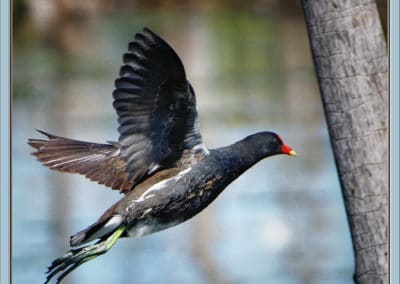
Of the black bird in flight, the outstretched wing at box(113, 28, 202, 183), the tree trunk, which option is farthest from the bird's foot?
the tree trunk

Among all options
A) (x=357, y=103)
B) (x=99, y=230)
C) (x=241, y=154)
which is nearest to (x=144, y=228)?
(x=99, y=230)

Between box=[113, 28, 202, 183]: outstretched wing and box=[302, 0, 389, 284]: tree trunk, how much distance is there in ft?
0.76

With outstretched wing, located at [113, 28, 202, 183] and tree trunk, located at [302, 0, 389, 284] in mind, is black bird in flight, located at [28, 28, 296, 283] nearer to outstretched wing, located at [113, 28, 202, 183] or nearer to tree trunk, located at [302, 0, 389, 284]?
outstretched wing, located at [113, 28, 202, 183]

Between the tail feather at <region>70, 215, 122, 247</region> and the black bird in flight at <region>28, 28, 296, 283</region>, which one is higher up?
the black bird in flight at <region>28, 28, 296, 283</region>

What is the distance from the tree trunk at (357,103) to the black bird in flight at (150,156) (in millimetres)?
223

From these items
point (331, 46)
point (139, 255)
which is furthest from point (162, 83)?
point (139, 255)

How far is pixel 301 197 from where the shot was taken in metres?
1.89

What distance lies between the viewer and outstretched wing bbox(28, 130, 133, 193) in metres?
1.74

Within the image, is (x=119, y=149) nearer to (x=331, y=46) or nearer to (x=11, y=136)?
(x=11, y=136)

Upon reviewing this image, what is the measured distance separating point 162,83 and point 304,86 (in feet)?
1.41

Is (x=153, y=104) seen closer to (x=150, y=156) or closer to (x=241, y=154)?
(x=150, y=156)

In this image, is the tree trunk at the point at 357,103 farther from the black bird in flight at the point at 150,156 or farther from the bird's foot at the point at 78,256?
the bird's foot at the point at 78,256

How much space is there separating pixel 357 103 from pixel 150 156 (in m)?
0.37

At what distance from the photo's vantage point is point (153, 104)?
5.29ft
